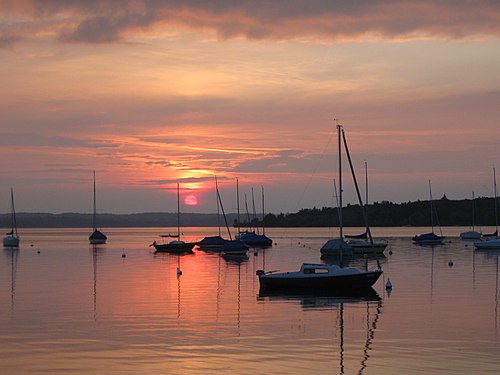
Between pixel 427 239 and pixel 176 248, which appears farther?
pixel 427 239

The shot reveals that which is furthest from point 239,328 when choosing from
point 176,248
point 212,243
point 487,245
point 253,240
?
point 253,240

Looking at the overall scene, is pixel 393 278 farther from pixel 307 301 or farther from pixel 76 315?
pixel 76 315

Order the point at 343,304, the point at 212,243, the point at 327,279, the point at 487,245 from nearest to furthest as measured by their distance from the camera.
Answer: the point at 343,304 → the point at 327,279 → the point at 487,245 → the point at 212,243

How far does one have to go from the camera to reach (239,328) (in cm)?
3747

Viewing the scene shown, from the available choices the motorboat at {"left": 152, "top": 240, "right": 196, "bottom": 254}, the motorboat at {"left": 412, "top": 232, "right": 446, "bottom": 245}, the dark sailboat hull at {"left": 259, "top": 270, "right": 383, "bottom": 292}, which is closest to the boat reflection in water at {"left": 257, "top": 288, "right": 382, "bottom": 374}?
the dark sailboat hull at {"left": 259, "top": 270, "right": 383, "bottom": 292}

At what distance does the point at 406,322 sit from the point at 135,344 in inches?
526

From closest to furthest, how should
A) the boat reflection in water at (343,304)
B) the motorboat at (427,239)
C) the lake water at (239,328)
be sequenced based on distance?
the lake water at (239,328) → the boat reflection in water at (343,304) → the motorboat at (427,239)

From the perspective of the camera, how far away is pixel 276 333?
118 ft

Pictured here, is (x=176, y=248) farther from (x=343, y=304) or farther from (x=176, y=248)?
(x=343, y=304)

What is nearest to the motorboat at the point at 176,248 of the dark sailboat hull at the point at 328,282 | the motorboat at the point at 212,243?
the motorboat at the point at 212,243

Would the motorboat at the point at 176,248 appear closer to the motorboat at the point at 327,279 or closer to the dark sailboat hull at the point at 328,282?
the motorboat at the point at 327,279

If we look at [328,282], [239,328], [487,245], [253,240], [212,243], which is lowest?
[239,328]

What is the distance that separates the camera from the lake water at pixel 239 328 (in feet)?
94.2

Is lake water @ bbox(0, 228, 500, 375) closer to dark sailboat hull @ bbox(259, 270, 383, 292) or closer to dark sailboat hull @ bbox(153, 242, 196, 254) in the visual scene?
dark sailboat hull @ bbox(259, 270, 383, 292)
